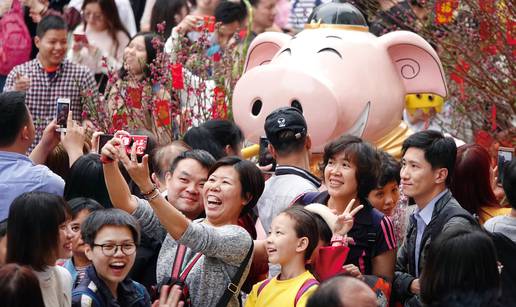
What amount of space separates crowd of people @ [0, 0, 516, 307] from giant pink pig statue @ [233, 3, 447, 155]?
42 centimetres

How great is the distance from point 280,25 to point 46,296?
23.1ft

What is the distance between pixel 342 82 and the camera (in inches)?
304

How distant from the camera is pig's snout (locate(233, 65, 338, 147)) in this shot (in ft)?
24.8

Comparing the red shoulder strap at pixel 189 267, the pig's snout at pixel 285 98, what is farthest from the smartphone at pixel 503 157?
the red shoulder strap at pixel 189 267

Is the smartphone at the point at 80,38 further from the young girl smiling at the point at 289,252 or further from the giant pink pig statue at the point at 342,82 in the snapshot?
the young girl smiling at the point at 289,252

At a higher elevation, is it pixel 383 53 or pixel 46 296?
pixel 383 53

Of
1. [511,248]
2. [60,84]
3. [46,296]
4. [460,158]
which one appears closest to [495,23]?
[460,158]

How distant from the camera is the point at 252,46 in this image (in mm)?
8469

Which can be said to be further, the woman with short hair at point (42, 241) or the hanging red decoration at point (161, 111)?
the hanging red decoration at point (161, 111)

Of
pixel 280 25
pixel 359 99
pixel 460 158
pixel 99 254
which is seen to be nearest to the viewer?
pixel 99 254

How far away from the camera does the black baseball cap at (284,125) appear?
6.54 metres

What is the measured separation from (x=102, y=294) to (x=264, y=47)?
126 inches

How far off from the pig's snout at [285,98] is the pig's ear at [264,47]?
0.51 m

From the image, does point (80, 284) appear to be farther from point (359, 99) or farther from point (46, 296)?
point (359, 99)
